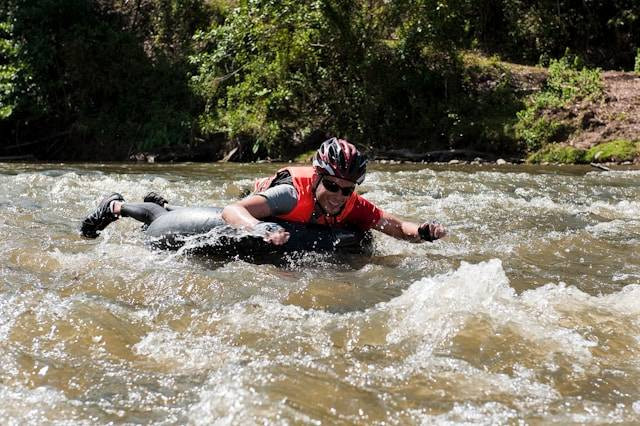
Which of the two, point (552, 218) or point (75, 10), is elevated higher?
point (75, 10)

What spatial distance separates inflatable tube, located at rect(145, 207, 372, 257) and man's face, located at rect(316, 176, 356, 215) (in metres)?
0.23

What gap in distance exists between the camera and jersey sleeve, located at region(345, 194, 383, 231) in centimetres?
608

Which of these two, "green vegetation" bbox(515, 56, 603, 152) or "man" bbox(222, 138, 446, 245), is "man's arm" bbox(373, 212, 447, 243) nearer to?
"man" bbox(222, 138, 446, 245)

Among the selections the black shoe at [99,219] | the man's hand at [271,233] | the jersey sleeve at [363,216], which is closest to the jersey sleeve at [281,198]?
the man's hand at [271,233]

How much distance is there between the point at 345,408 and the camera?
9.52ft

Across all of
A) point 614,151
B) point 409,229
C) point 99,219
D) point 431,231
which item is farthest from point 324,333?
point 614,151

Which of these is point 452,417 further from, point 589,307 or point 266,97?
point 266,97

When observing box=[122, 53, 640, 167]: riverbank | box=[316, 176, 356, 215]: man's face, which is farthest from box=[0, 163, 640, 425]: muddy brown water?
box=[122, 53, 640, 167]: riverbank

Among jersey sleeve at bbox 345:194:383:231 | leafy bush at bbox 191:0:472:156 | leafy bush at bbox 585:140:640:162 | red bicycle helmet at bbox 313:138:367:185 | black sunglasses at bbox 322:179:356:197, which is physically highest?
leafy bush at bbox 191:0:472:156

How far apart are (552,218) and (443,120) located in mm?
9775

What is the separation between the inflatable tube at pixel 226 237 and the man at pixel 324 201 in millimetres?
129

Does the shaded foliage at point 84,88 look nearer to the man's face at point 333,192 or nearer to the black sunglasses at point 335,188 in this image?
the man's face at point 333,192

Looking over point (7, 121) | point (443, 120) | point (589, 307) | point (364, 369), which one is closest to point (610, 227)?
point (589, 307)

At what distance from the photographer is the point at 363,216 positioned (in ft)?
20.0
